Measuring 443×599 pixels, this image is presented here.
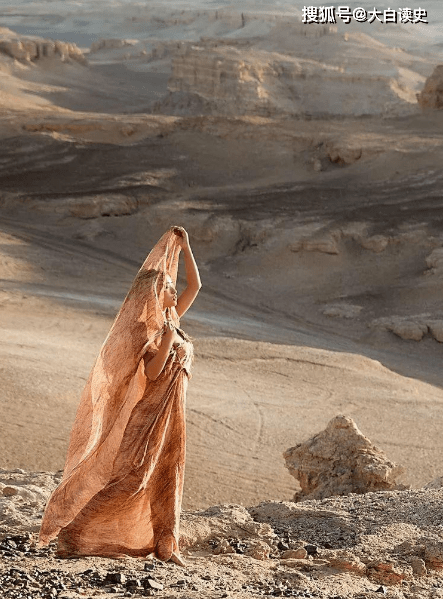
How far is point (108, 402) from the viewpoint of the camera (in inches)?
230

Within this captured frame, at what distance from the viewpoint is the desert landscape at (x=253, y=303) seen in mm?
6496

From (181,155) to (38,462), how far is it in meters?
18.6

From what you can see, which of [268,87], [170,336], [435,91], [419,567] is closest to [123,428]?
[170,336]

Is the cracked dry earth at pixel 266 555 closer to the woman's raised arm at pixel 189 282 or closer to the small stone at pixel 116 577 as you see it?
the small stone at pixel 116 577

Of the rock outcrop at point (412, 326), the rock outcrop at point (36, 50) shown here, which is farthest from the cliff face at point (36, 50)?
the rock outcrop at point (412, 326)

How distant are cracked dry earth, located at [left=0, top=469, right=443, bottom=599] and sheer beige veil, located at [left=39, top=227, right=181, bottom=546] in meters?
0.34

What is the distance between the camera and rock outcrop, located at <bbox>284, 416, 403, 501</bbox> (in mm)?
9273

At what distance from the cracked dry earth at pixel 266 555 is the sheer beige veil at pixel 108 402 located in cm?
34

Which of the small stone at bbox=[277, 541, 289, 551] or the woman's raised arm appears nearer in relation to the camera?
the woman's raised arm

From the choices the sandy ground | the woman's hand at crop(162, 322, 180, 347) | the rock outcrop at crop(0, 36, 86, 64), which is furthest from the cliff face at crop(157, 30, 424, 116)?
the woman's hand at crop(162, 322, 180, 347)

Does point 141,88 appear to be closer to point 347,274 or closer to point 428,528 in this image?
point 347,274

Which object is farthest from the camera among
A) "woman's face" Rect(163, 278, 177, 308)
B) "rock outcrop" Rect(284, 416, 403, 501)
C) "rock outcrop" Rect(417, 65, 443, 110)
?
"rock outcrop" Rect(417, 65, 443, 110)

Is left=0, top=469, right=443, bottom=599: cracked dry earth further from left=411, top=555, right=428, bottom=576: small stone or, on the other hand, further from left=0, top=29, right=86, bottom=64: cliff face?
left=0, top=29, right=86, bottom=64: cliff face

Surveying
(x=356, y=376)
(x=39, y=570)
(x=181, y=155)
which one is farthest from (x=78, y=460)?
(x=181, y=155)
